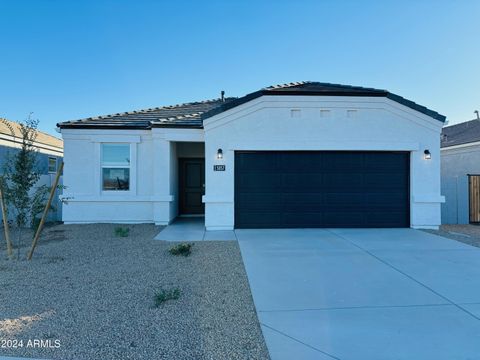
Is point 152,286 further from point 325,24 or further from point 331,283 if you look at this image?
point 325,24

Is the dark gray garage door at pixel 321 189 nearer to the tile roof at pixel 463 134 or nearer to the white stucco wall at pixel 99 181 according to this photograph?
the white stucco wall at pixel 99 181

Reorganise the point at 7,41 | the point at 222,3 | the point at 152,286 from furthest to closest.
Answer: the point at 7,41 < the point at 222,3 < the point at 152,286

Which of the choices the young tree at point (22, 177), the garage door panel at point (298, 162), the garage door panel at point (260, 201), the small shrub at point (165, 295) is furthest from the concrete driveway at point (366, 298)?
the young tree at point (22, 177)

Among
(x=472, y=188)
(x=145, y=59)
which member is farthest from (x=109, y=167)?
(x=472, y=188)

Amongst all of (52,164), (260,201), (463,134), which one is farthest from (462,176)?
(52,164)

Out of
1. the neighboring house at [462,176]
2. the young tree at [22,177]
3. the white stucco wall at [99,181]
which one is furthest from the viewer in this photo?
the neighboring house at [462,176]

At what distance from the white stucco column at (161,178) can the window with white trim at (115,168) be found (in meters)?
1.21

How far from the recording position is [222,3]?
10047mm

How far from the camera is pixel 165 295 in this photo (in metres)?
4.07

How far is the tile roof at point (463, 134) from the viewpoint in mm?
14505

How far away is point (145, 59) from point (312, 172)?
8.78 metres

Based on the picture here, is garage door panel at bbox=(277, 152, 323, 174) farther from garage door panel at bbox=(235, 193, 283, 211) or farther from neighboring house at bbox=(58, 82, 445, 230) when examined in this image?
garage door panel at bbox=(235, 193, 283, 211)

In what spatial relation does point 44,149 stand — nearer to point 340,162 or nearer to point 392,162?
point 340,162

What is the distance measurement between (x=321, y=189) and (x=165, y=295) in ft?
21.4
